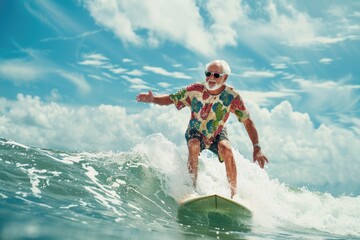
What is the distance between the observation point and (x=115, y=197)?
7395 millimetres

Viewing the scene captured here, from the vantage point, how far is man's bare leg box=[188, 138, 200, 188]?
26.2 ft

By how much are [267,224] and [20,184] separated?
Result: 15.5 ft

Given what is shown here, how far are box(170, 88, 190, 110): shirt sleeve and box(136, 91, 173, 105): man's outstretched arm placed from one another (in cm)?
11

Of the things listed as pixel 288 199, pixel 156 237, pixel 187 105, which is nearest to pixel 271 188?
pixel 288 199

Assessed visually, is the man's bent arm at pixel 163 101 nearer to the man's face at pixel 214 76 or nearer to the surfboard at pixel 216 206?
the man's face at pixel 214 76

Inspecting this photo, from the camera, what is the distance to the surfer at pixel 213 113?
7.98 metres

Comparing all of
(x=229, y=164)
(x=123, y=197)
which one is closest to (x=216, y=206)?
(x=229, y=164)

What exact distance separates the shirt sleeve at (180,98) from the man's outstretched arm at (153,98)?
11 cm

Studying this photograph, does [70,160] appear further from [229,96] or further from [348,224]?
[348,224]

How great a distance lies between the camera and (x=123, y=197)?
24.9ft

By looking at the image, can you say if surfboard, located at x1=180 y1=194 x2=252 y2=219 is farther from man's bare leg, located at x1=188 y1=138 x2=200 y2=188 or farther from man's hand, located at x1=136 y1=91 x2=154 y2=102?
man's hand, located at x1=136 y1=91 x2=154 y2=102

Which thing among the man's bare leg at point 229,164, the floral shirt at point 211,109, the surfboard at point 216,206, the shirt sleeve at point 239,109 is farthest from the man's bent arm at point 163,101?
the surfboard at point 216,206

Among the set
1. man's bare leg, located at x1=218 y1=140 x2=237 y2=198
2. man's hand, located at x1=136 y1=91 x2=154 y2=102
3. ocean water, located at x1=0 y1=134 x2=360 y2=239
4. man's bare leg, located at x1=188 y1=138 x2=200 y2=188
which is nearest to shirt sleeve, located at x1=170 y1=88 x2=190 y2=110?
man's hand, located at x1=136 y1=91 x2=154 y2=102

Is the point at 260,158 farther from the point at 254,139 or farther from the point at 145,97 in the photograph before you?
the point at 145,97
